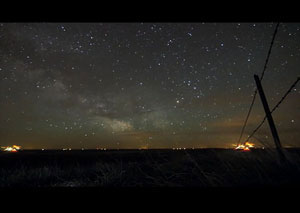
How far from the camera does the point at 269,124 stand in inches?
186

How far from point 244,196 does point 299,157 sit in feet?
8.74

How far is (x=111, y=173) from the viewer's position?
252 cm
